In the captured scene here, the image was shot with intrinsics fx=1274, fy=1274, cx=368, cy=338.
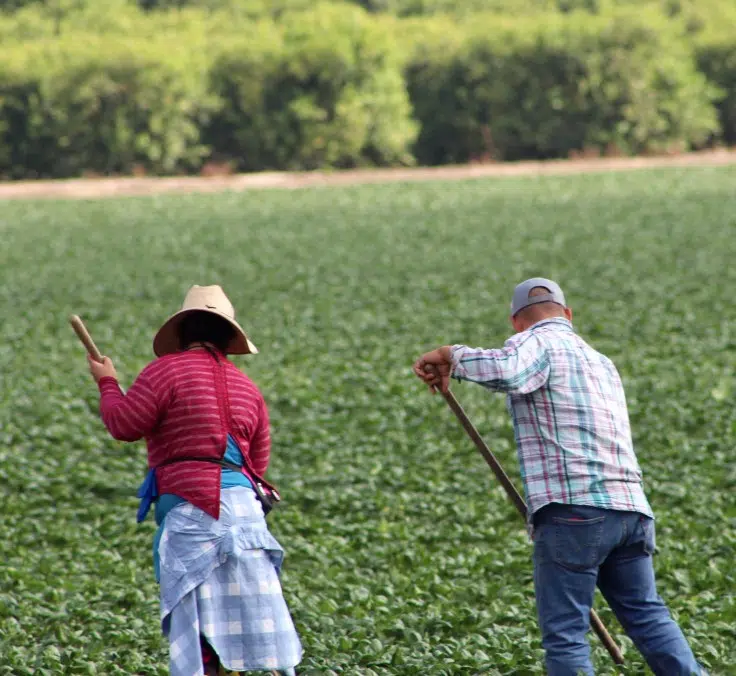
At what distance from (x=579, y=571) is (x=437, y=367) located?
0.87m

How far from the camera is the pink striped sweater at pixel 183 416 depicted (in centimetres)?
459

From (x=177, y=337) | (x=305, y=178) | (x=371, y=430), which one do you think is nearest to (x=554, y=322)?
(x=177, y=337)

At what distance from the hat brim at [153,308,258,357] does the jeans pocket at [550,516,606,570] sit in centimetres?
135

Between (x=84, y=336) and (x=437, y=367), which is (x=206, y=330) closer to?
(x=84, y=336)

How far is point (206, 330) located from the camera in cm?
486

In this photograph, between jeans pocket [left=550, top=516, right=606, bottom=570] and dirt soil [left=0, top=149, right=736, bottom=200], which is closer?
A: jeans pocket [left=550, top=516, right=606, bottom=570]

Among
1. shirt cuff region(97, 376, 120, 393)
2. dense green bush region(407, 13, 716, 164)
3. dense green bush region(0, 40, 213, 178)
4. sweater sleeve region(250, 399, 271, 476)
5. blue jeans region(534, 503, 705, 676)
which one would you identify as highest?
dense green bush region(407, 13, 716, 164)

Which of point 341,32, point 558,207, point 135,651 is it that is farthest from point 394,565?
point 341,32

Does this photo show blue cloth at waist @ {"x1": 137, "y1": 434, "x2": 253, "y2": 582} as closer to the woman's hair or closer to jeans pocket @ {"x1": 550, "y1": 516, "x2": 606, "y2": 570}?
the woman's hair

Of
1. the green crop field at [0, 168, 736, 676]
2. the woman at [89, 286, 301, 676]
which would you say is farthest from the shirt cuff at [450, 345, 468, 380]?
the green crop field at [0, 168, 736, 676]

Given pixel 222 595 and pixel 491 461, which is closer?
pixel 222 595

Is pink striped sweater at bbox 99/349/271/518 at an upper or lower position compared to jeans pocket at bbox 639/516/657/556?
upper

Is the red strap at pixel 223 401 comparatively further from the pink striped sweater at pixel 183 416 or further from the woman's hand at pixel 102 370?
the woman's hand at pixel 102 370

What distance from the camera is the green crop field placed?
6527 millimetres
